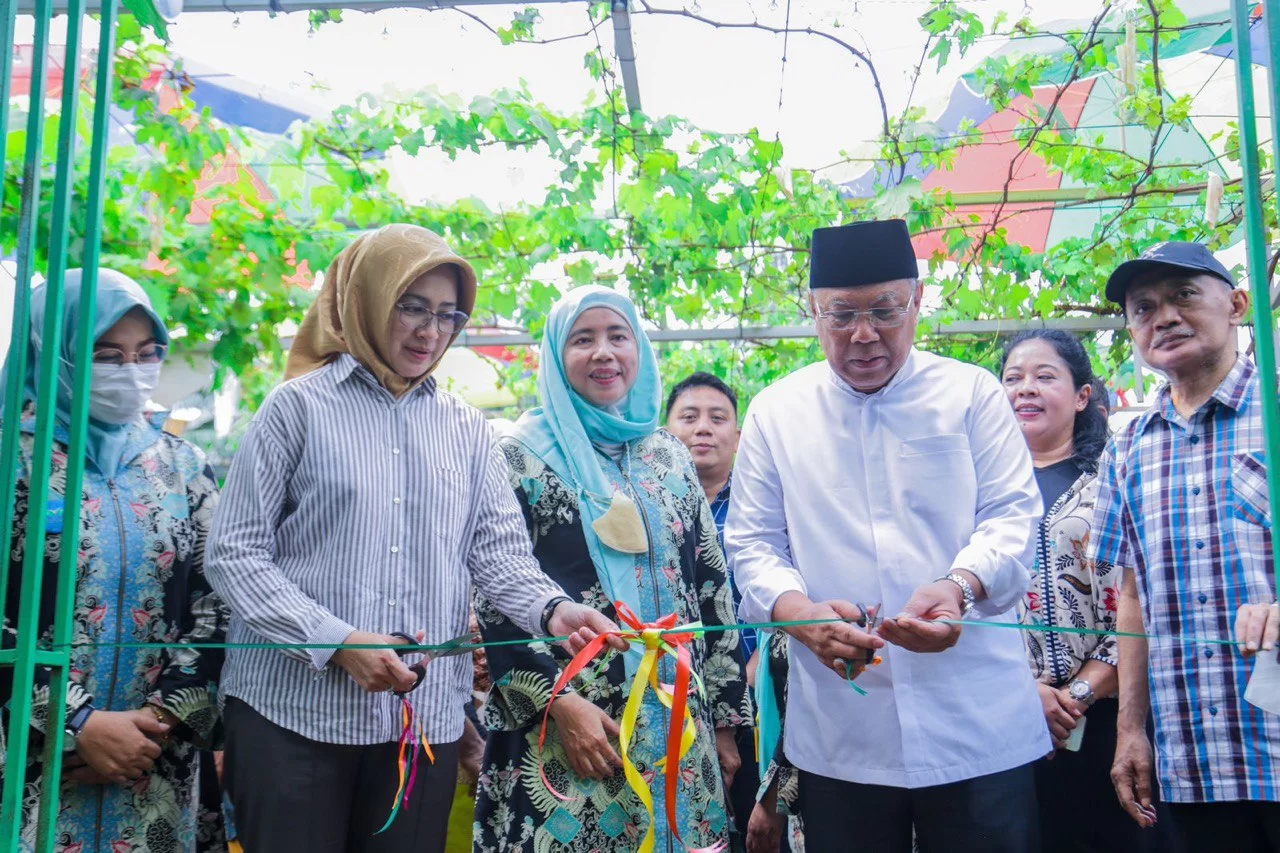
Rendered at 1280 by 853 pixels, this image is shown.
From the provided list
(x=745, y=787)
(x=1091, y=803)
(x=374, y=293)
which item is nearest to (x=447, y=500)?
(x=374, y=293)

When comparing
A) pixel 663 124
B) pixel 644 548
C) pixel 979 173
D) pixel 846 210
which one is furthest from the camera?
pixel 979 173

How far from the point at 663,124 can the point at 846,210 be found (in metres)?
1.13

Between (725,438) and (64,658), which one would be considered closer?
(64,658)

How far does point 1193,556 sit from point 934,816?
0.75 meters

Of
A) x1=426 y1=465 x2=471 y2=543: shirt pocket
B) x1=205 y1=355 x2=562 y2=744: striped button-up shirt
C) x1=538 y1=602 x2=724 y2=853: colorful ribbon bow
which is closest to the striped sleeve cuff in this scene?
x1=205 y1=355 x2=562 y2=744: striped button-up shirt

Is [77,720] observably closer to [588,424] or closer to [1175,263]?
[588,424]

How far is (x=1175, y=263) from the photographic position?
241cm

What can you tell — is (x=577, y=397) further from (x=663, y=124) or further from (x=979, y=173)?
(x=979, y=173)

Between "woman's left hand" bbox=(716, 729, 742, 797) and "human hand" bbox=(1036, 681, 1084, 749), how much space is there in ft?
2.63

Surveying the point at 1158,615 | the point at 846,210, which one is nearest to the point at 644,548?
the point at 1158,615

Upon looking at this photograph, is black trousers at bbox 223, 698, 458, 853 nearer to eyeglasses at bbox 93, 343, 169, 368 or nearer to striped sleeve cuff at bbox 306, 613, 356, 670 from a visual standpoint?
striped sleeve cuff at bbox 306, 613, 356, 670

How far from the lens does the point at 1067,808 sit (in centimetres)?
292

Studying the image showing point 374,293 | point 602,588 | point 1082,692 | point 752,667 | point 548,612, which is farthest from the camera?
point 752,667

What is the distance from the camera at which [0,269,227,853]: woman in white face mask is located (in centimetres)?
225
